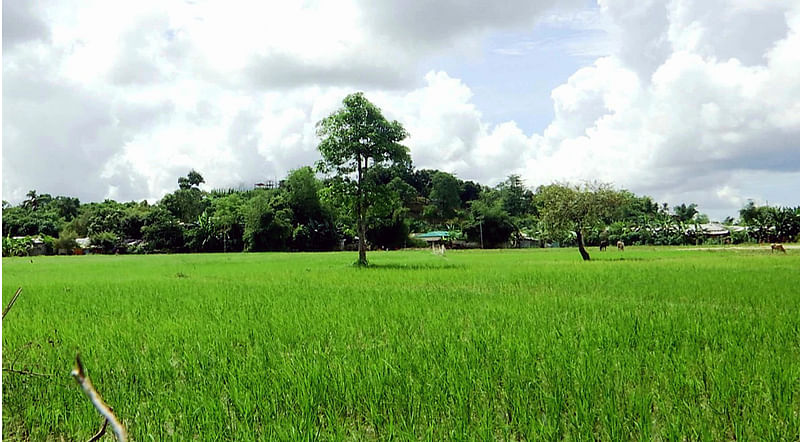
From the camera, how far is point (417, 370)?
496 cm

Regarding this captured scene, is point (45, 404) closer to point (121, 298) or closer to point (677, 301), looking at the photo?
point (121, 298)

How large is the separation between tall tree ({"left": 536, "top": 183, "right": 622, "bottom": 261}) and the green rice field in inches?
715

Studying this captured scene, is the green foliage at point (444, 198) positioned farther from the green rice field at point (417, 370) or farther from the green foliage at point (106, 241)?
the green rice field at point (417, 370)

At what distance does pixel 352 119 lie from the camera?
23312 mm

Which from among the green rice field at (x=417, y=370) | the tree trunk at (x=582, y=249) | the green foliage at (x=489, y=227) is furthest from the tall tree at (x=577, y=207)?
the green foliage at (x=489, y=227)

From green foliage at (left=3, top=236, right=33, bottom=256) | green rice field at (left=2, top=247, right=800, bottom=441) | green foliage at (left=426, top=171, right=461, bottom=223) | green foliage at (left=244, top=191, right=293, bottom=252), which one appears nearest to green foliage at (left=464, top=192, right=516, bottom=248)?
green foliage at (left=426, top=171, right=461, bottom=223)

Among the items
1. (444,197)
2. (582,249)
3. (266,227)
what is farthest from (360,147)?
(444,197)

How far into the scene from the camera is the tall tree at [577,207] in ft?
90.5

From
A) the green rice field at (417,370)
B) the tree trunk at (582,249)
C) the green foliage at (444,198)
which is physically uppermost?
the green foliage at (444,198)

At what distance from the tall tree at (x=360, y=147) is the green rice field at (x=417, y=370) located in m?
13.5

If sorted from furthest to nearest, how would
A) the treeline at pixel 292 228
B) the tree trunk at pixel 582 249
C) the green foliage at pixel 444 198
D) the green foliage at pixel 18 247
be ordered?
the green foliage at pixel 444 198
the treeline at pixel 292 228
the green foliage at pixel 18 247
the tree trunk at pixel 582 249

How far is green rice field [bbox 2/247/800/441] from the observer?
147 inches

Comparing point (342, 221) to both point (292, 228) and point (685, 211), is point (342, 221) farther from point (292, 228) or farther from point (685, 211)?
point (685, 211)

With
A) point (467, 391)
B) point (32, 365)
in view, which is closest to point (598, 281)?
point (467, 391)
